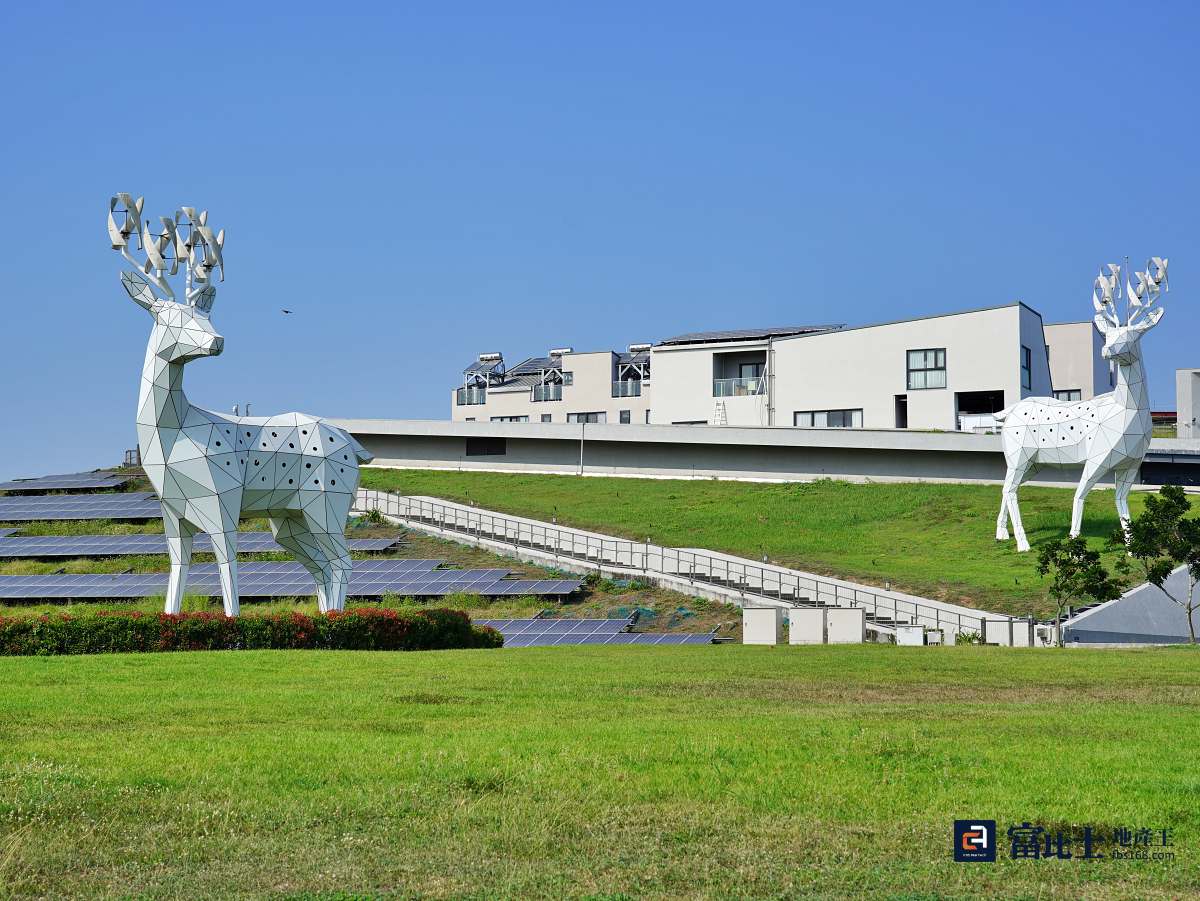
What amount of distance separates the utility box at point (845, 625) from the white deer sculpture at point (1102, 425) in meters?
14.7

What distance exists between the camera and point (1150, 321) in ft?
143

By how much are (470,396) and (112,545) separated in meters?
46.2

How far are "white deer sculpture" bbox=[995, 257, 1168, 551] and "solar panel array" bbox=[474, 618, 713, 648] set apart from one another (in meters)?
16.6

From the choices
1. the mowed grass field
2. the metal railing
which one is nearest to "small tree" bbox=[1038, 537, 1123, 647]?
Result: the metal railing

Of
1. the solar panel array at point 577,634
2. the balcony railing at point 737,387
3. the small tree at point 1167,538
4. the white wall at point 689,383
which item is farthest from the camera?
the white wall at point 689,383

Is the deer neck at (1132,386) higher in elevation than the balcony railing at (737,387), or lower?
lower

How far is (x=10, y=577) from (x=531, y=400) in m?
48.1

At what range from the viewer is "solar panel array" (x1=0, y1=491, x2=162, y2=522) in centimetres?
5866

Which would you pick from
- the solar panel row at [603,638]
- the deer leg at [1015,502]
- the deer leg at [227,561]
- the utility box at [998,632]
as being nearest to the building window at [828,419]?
the deer leg at [1015,502]

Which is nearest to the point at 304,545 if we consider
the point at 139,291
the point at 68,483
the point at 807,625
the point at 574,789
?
the point at 139,291

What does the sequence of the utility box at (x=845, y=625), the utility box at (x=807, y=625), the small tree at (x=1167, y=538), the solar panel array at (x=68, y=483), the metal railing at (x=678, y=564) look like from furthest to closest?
the solar panel array at (x=68, y=483) → the metal railing at (x=678, y=564) → the small tree at (x=1167, y=538) → the utility box at (x=807, y=625) → the utility box at (x=845, y=625)

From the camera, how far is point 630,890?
8.26 meters

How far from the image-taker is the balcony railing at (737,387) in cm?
7688

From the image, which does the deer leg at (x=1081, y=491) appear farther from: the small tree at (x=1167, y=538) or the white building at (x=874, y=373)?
the white building at (x=874, y=373)
